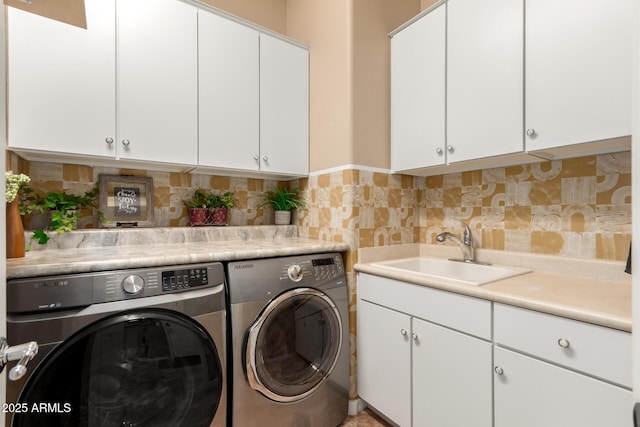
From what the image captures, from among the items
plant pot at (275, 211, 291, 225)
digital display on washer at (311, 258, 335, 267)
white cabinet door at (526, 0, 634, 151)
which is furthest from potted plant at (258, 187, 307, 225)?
white cabinet door at (526, 0, 634, 151)

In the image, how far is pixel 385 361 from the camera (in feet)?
5.54

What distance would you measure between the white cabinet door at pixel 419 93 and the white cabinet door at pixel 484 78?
61 mm

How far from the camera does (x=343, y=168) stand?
1899 millimetres

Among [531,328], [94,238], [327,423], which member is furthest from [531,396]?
[94,238]

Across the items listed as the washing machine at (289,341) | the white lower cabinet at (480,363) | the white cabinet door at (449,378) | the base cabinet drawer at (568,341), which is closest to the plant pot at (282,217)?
the washing machine at (289,341)

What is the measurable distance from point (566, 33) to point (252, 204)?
1.97 metres

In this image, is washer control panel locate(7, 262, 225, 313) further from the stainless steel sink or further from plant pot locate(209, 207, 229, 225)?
the stainless steel sink

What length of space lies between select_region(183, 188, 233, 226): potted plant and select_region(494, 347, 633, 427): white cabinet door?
169 centimetres

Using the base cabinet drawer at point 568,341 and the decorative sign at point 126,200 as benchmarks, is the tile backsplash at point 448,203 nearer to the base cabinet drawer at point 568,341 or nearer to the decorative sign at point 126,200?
the decorative sign at point 126,200

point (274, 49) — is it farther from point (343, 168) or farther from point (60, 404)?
point (60, 404)

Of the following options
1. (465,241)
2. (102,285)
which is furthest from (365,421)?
(102,285)

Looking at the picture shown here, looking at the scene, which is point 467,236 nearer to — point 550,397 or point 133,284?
point 550,397

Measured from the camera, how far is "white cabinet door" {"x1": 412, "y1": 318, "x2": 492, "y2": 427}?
4.14 ft

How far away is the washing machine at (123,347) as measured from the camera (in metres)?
1.04
